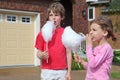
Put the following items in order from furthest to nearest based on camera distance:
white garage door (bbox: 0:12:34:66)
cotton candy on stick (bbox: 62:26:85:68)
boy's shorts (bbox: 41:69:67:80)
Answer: white garage door (bbox: 0:12:34:66) → boy's shorts (bbox: 41:69:67:80) → cotton candy on stick (bbox: 62:26:85:68)

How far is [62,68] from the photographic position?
494cm

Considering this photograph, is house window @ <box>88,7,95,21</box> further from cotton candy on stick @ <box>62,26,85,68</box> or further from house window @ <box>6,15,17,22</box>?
cotton candy on stick @ <box>62,26,85,68</box>

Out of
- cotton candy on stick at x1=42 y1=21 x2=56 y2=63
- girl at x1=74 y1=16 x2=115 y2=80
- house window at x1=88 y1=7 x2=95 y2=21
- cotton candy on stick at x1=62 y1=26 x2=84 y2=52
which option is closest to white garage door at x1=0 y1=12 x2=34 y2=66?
house window at x1=88 y1=7 x2=95 y2=21

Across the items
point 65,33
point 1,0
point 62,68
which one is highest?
point 1,0

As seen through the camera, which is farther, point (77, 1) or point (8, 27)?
point (77, 1)

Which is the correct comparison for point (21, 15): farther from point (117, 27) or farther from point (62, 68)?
point (62, 68)

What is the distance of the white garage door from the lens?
15633mm

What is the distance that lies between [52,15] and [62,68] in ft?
2.59

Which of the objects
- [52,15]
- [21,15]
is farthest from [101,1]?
[52,15]

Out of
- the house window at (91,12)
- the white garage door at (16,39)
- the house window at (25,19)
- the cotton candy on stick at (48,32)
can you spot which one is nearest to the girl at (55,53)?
the cotton candy on stick at (48,32)

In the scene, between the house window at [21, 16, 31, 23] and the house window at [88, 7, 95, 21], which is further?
the house window at [88, 7, 95, 21]

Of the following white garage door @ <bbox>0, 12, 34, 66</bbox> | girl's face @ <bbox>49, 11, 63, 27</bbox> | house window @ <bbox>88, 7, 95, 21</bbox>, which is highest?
house window @ <bbox>88, 7, 95, 21</bbox>

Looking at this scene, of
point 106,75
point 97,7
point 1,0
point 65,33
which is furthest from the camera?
point 97,7

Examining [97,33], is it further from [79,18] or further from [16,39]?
[79,18]
